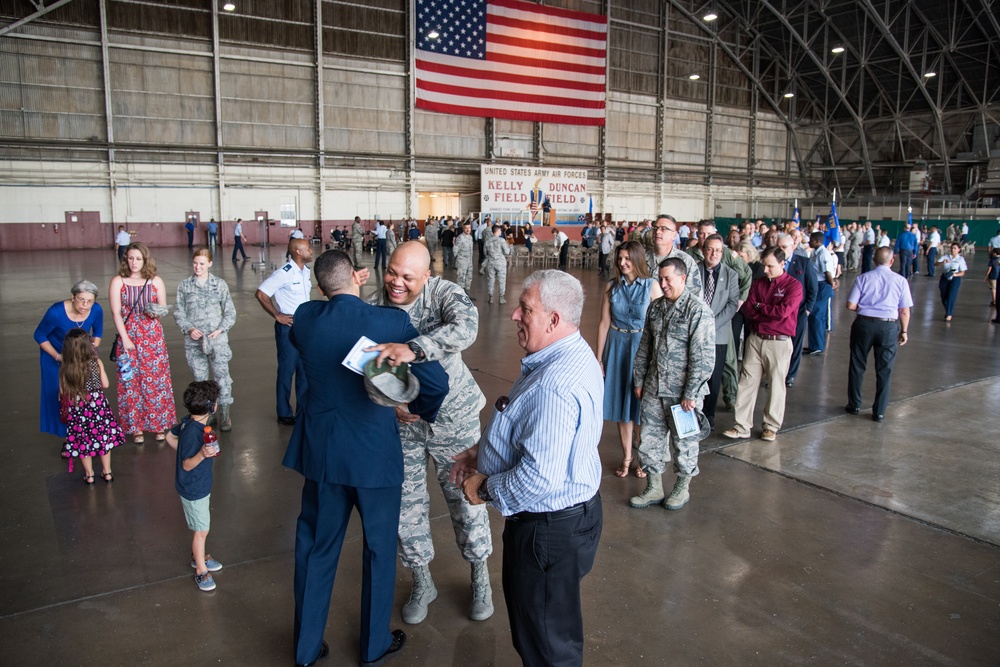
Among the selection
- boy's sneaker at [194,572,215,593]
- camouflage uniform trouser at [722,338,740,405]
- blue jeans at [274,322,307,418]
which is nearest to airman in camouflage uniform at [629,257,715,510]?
camouflage uniform trouser at [722,338,740,405]

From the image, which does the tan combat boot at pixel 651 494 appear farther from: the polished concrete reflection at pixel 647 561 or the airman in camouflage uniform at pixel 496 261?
the airman in camouflage uniform at pixel 496 261

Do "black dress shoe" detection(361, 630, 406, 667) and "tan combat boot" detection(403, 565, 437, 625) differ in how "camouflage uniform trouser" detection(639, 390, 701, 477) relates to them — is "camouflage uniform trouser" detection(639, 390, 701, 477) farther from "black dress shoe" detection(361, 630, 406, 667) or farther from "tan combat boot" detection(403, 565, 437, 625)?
"black dress shoe" detection(361, 630, 406, 667)

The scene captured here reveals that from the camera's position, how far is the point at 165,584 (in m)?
3.64

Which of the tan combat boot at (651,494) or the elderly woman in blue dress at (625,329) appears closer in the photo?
the tan combat boot at (651,494)

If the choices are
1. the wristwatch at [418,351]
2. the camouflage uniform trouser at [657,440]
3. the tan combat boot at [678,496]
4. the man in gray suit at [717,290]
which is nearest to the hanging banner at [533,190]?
the man in gray suit at [717,290]

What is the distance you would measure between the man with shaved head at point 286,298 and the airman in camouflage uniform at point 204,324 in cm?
37

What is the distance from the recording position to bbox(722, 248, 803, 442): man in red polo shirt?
588cm

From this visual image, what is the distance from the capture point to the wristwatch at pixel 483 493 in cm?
238

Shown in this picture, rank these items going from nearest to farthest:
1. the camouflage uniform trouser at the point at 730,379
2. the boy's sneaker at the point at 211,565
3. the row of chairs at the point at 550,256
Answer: the boy's sneaker at the point at 211,565
the camouflage uniform trouser at the point at 730,379
the row of chairs at the point at 550,256

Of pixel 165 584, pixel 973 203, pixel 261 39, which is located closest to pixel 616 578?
pixel 165 584

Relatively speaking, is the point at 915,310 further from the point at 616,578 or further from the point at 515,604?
the point at 515,604

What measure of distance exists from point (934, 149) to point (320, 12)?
3401cm

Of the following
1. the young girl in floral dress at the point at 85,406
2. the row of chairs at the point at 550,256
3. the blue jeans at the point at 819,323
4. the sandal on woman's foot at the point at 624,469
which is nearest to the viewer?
the young girl in floral dress at the point at 85,406

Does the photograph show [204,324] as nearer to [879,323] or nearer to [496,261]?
[879,323]
